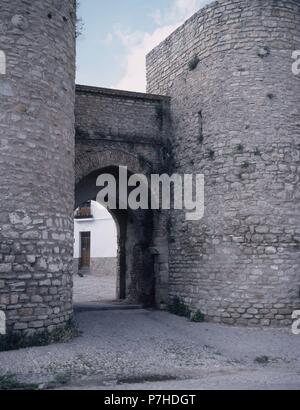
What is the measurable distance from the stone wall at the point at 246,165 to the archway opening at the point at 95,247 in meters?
10.7

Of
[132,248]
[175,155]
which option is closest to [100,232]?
[132,248]

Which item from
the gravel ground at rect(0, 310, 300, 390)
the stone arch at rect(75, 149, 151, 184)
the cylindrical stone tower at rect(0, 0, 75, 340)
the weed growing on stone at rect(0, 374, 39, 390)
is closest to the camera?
the weed growing on stone at rect(0, 374, 39, 390)

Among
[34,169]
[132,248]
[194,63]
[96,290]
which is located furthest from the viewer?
[96,290]

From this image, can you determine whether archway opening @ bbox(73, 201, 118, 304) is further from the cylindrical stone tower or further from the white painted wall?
the cylindrical stone tower

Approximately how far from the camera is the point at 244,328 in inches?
322

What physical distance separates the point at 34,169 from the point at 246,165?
4008 mm

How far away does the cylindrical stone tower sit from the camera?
6430 mm

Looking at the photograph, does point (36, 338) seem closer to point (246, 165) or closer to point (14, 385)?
point (14, 385)

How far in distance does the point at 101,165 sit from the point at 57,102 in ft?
9.17

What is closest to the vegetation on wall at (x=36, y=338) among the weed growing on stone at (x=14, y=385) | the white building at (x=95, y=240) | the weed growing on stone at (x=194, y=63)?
the weed growing on stone at (x=14, y=385)

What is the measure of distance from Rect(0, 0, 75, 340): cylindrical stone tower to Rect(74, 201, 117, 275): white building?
1472 cm

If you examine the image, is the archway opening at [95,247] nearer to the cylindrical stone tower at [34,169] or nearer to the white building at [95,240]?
the white building at [95,240]

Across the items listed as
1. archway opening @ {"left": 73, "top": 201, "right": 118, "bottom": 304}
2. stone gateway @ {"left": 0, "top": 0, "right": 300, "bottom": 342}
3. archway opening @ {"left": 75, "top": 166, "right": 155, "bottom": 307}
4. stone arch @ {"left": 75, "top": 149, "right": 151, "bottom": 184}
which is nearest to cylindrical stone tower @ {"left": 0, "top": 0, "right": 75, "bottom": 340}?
stone gateway @ {"left": 0, "top": 0, "right": 300, "bottom": 342}

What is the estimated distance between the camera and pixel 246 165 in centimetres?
870
